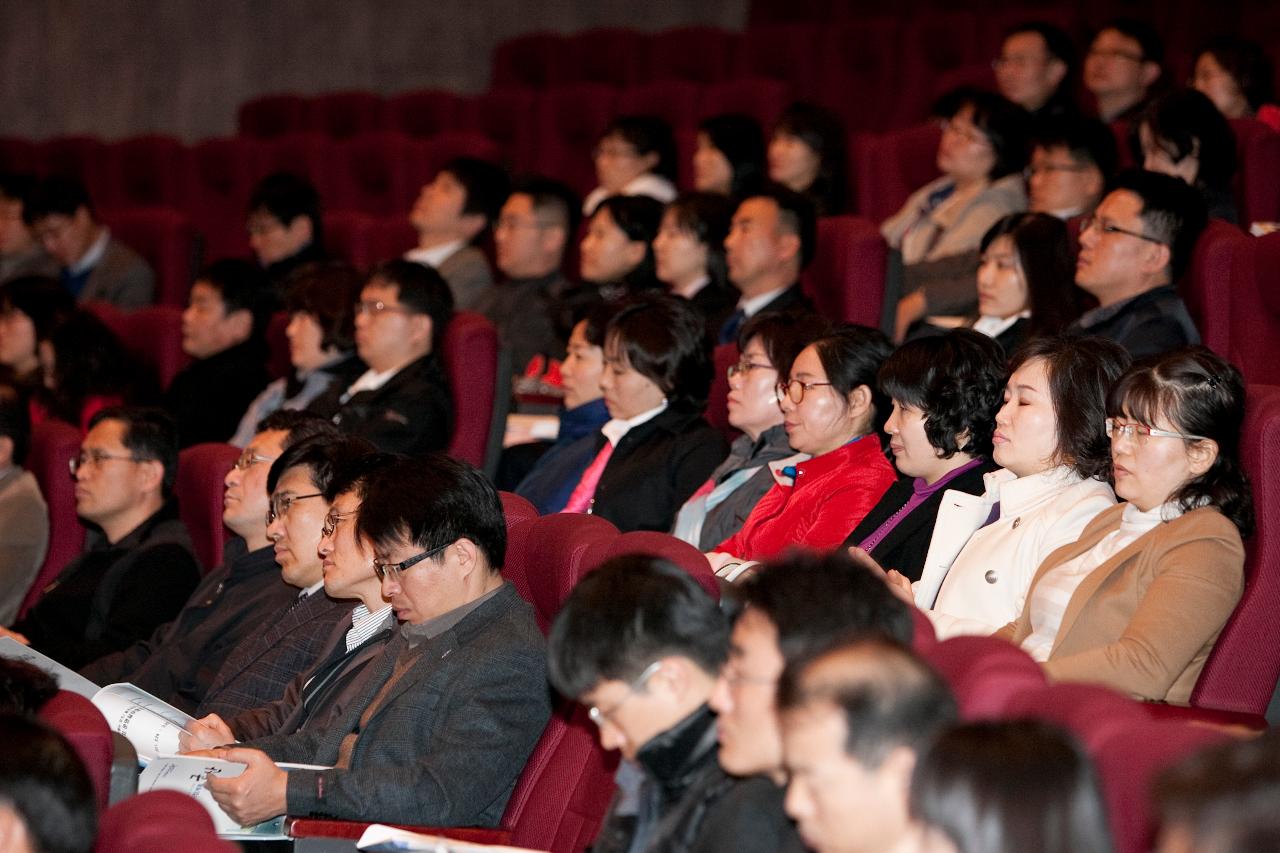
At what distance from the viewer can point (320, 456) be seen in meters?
2.77

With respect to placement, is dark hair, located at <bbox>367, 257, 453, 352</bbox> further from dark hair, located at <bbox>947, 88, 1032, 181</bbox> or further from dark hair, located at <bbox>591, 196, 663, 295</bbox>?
dark hair, located at <bbox>947, 88, 1032, 181</bbox>

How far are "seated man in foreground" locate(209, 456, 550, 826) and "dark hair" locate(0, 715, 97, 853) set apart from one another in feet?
2.20

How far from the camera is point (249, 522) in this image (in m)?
3.04

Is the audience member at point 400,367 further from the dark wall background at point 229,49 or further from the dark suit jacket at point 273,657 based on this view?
the dark wall background at point 229,49

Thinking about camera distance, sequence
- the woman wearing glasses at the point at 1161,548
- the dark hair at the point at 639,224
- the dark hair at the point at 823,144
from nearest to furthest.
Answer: the woman wearing glasses at the point at 1161,548 → the dark hair at the point at 639,224 → the dark hair at the point at 823,144

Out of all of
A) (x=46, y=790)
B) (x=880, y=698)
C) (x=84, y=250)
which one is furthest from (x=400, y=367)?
(x=880, y=698)

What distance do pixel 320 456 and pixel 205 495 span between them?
2.08 feet

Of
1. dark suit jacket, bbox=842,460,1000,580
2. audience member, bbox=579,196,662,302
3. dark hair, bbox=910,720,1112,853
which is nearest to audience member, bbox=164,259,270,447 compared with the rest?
audience member, bbox=579,196,662,302

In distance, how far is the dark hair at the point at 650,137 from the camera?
16.3 feet

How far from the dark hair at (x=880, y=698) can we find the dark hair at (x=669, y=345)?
2034 millimetres

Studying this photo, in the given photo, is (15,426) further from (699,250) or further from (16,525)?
(699,250)

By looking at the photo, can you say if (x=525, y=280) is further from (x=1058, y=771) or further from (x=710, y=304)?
(x=1058, y=771)

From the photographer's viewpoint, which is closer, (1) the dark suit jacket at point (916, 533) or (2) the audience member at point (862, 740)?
(2) the audience member at point (862, 740)

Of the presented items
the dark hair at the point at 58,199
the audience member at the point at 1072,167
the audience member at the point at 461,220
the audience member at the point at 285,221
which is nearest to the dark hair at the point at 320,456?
the audience member at the point at 1072,167
